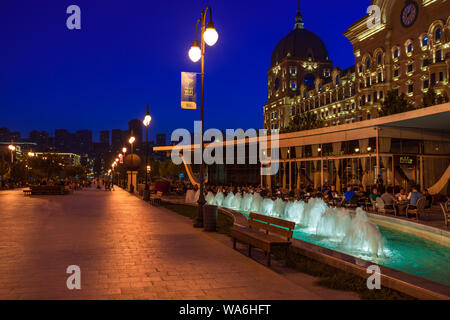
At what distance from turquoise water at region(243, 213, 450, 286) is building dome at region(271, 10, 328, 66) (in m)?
120

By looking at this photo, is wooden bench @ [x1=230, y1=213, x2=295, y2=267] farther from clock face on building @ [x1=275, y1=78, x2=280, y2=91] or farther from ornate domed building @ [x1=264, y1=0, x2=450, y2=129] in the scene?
clock face on building @ [x1=275, y1=78, x2=280, y2=91]

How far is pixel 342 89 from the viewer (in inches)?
3536

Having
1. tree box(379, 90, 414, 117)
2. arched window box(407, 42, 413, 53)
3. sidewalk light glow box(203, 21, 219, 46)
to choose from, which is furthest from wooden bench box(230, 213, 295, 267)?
arched window box(407, 42, 413, 53)

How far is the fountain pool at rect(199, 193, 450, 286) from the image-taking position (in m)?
8.50

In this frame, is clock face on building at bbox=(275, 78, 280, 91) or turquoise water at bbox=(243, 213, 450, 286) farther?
clock face on building at bbox=(275, 78, 280, 91)

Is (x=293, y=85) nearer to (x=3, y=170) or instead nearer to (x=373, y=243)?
(x=3, y=170)

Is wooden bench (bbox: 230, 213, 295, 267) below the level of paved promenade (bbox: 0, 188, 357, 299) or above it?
above

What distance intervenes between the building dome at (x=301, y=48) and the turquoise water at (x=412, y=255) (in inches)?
4720

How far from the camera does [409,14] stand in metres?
63.1

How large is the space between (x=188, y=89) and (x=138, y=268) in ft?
23.4

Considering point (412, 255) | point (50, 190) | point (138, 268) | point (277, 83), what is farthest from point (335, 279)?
point (277, 83)
